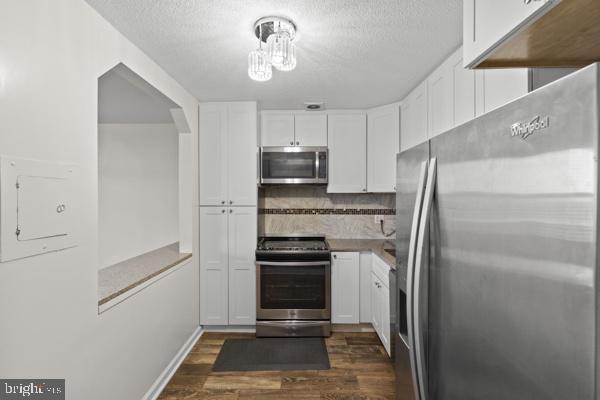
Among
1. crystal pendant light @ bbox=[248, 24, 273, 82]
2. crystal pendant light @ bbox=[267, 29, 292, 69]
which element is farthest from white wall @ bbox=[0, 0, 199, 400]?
crystal pendant light @ bbox=[267, 29, 292, 69]

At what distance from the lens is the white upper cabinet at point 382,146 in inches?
132

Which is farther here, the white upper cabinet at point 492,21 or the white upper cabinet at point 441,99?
the white upper cabinet at point 441,99

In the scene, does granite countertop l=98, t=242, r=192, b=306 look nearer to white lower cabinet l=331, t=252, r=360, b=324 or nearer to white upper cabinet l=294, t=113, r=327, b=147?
white lower cabinet l=331, t=252, r=360, b=324

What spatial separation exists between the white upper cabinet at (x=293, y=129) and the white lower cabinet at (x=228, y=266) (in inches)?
31.6

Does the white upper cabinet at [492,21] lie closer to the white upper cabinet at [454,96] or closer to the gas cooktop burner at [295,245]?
the white upper cabinet at [454,96]

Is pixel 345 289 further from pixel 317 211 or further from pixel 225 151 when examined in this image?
pixel 225 151

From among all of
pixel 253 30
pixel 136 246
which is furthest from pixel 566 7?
pixel 136 246

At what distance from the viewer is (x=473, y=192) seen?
848 mm

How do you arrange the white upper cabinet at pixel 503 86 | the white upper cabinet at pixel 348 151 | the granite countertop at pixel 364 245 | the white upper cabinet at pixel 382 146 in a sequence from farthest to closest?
1. the white upper cabinet at pixel 348 151
2. the white upper cabinet at pixel 382 146
3. the granite countertop at pixel 364 245
4. the white upper cabinet at pixel 503 86

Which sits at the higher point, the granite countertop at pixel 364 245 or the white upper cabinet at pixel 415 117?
the white upper cabinet at pixel 415 117

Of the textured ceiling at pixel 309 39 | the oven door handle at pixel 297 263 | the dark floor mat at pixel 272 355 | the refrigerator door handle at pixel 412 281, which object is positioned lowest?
the dark floor mat at pixel 272 355

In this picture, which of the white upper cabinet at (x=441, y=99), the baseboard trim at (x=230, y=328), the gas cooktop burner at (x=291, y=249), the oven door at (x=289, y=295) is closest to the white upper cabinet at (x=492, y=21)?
the white upper cabinet at (x=441, y=99)

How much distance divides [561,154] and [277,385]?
2.42 m

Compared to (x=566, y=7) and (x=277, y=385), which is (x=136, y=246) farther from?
(x=566, y=7)
